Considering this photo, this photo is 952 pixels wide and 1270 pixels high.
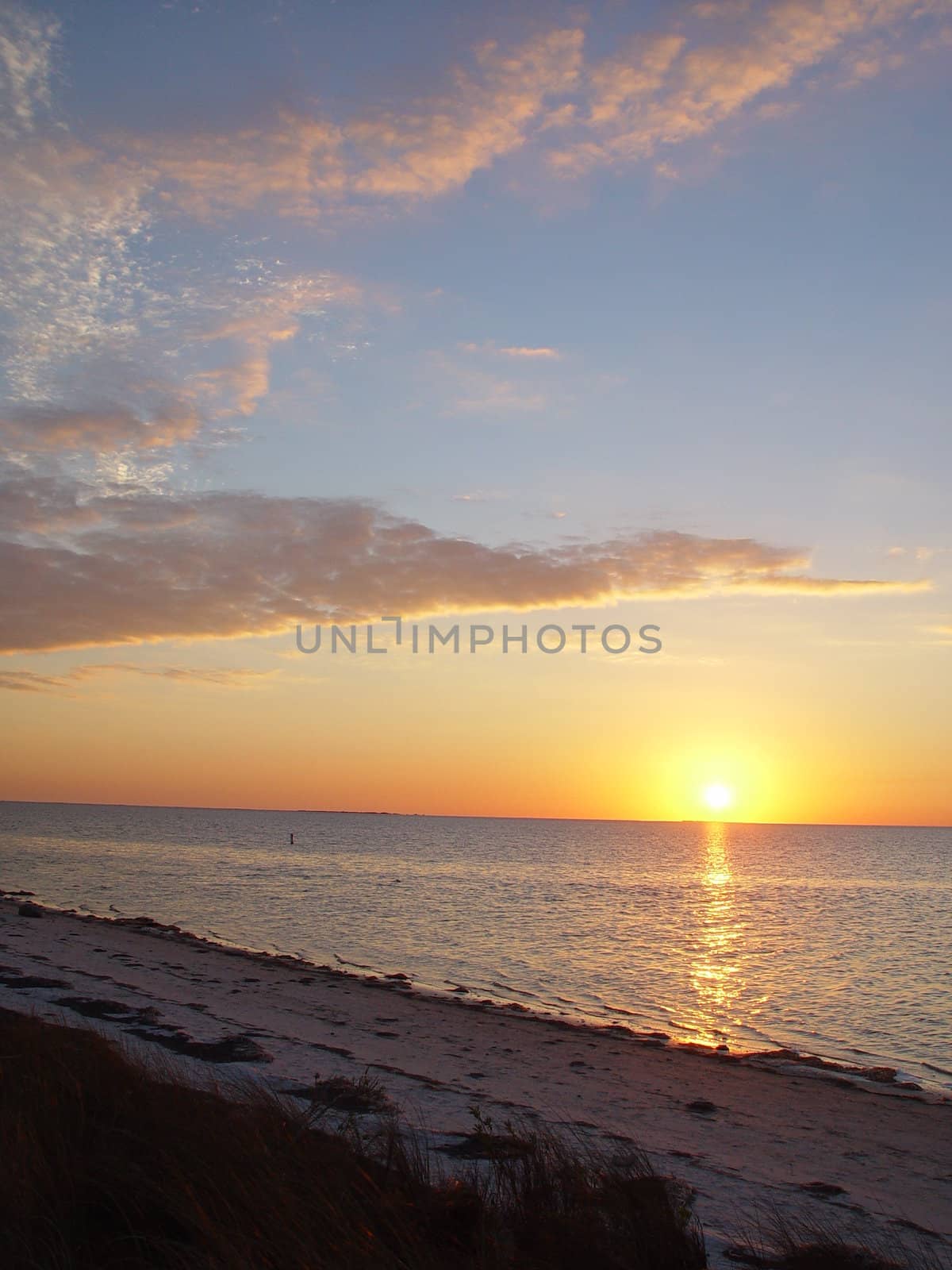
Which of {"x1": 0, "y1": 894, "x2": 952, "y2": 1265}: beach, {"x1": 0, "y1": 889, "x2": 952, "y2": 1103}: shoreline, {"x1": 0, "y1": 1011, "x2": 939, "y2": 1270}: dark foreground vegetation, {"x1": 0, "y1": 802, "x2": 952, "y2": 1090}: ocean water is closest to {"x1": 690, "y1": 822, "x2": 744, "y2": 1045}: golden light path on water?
{"x1": 0, "y1": 802, "x2": 952, "y2": 1090}: ocean water

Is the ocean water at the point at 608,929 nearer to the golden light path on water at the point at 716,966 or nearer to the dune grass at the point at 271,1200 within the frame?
the golden light path on water at the point at 716,966

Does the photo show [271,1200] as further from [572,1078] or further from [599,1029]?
[599,1029]

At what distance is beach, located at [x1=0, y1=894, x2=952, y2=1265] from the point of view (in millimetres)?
12141

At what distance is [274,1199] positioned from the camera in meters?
6.22

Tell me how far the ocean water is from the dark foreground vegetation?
1700 centimetres

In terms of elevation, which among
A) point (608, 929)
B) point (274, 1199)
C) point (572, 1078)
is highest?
point (274, 1199)

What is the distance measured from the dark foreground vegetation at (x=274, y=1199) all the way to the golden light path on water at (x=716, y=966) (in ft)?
60.8

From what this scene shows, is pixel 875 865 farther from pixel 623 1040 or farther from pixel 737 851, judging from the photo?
pixel 623 1040

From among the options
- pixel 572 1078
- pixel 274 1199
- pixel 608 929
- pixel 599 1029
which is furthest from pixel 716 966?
pixel 274 1199

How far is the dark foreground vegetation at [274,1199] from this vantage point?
5758 mm

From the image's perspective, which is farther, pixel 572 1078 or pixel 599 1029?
pixel 599 1029

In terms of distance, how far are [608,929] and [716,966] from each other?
11.2 m

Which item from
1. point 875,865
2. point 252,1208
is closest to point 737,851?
point 875,865

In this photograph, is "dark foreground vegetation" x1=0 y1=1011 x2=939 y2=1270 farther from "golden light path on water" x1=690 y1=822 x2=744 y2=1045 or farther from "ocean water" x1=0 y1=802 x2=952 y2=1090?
"golden light path on water" x1=690 y1=822 x2=744 y2=1045
